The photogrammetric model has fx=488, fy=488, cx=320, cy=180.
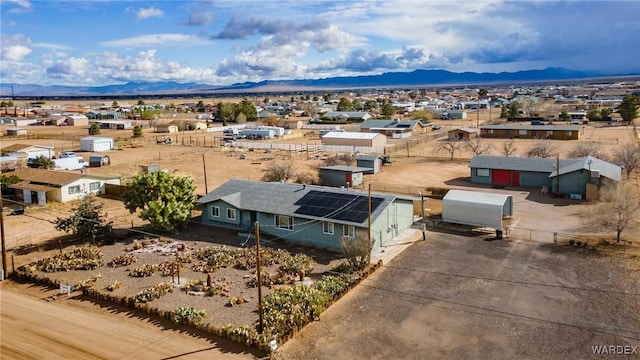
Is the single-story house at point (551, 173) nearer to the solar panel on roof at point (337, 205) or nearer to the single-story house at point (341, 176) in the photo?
the single-story house at point (341, 176)

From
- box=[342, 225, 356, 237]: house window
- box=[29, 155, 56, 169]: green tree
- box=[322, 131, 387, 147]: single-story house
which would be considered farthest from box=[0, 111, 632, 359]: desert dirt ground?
box=[342, 225, 356, 237]: house window

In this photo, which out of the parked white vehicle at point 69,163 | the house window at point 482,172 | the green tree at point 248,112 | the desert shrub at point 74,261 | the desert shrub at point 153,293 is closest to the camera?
the desert shrub at point 153,293

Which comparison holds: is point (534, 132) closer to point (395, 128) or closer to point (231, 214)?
point (395, 128)

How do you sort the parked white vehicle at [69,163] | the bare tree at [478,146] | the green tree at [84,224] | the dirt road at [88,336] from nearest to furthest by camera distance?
the dirt road at [88,336], the green tree at [84,224], the parked white vehicle at [69,163], the bare tree at [478,146]

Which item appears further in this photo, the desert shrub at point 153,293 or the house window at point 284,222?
the house window at point 284,222

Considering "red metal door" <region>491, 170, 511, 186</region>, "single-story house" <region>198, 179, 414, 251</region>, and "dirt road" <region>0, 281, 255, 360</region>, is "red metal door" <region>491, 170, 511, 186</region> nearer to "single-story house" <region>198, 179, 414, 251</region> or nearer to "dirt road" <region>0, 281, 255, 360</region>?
"single-story house" <region>198, 179, 414, 251</region>

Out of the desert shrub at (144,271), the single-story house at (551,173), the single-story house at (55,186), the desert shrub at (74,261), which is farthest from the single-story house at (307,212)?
the single-story house at (551,173)
